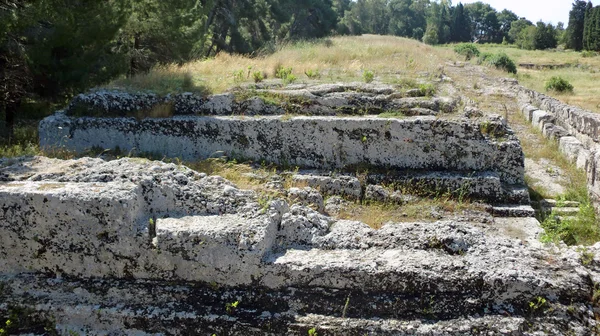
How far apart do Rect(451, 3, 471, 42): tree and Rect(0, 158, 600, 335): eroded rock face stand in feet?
253

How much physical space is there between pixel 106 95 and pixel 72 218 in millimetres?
4530

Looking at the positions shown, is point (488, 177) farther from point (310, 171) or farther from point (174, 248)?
point (174, 248)

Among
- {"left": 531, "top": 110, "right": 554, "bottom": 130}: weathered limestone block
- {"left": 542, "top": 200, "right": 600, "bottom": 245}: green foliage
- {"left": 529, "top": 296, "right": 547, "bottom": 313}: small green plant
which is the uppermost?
{"left": 531, "top": 110, "right": 554, "bottom": 130}: weathered limestone block

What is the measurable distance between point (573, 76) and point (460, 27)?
5172 cm

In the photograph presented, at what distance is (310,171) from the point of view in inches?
279

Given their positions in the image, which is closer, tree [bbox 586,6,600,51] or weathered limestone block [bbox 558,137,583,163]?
weathered limestone block [bbox 558,137,583,163]

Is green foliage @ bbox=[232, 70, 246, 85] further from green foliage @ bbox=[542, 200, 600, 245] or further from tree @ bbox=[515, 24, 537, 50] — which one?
tree @ bbox=[515, 24, 537, 50]

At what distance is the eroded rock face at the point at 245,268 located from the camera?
3.59 metres

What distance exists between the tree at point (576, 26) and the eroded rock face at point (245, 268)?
56.6 m

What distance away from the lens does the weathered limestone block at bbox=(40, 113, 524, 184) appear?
6754 mm

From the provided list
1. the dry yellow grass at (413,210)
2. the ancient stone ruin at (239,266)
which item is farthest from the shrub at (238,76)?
the ancient stone ruin at (239,266)

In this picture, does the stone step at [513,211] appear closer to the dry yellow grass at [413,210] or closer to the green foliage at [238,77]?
the dry yellow grass at [413,210]

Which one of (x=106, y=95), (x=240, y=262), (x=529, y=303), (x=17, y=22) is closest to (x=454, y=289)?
(x=529, y=303)

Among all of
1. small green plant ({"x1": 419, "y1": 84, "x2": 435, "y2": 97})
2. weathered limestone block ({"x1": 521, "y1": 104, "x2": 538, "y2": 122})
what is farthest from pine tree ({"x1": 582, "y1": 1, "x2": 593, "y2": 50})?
small green plant ({"x1": 419, "y1": 84, "x2": 435, "y2": 97})
